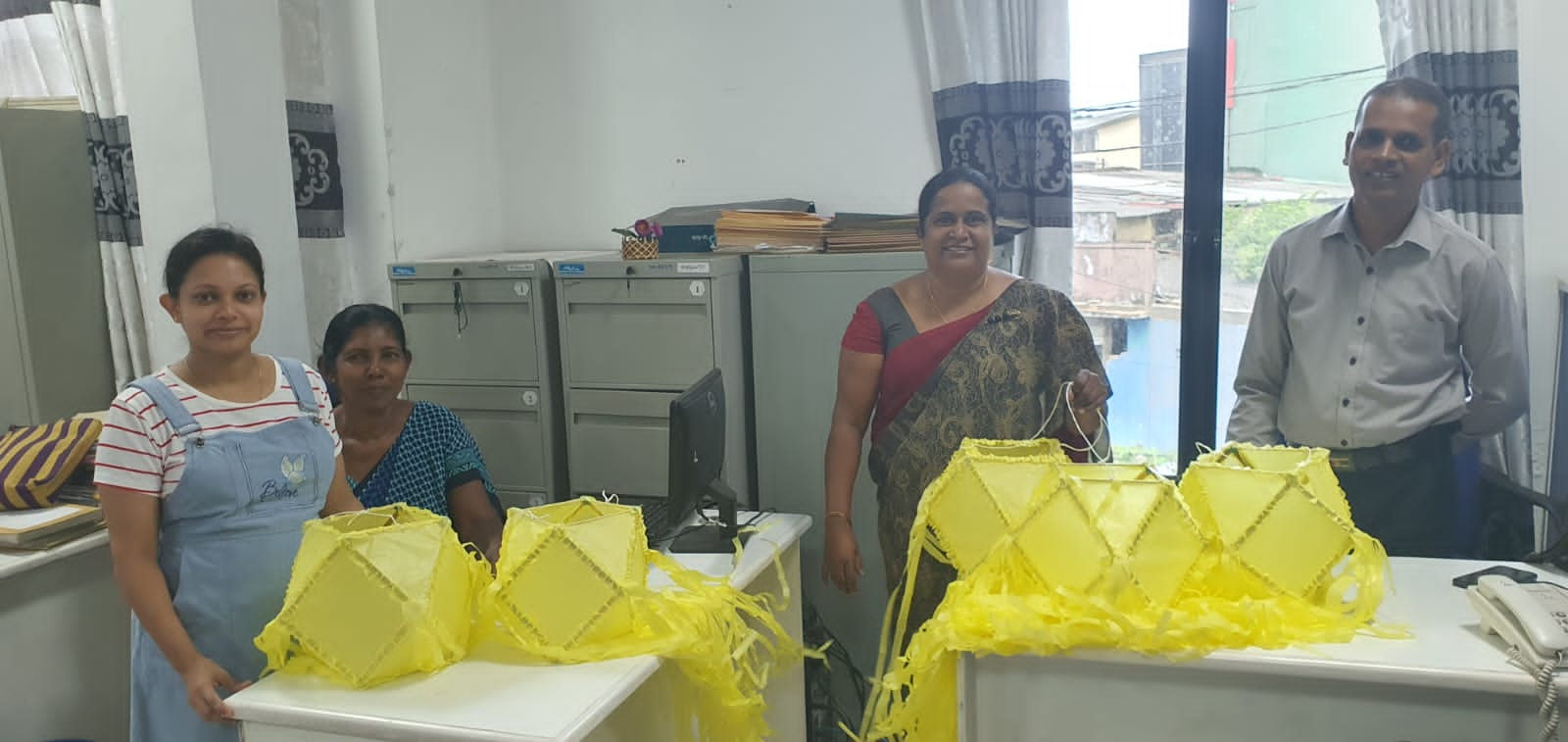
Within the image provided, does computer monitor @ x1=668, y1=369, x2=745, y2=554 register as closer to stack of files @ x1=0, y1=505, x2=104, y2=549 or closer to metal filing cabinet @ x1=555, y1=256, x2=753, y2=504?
metal filing cabinet @ x1=555, y1=256, x2=753, y2=504

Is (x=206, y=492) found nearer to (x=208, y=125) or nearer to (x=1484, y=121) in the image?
(x=208, y=125)

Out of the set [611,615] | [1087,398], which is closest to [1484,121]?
[1087,398]

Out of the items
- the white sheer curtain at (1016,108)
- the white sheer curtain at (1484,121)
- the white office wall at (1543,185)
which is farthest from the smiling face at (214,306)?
the white office wall at (1543,185)

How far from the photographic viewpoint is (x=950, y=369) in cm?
220

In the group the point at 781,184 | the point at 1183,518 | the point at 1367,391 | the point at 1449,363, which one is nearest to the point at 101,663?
the point at 781,184

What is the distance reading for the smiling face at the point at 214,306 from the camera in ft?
5.46

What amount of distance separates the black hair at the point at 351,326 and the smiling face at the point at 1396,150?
2.10 metres

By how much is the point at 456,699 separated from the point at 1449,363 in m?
2.02

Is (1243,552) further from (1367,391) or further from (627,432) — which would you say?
(627,432)

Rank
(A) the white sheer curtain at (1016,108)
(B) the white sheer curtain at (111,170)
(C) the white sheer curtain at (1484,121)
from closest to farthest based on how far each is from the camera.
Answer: (C) the white sheer curtain at (1484,121), (A) the white sheer curtain at (1016,108), (B) the white sheer curtain at (111,170)

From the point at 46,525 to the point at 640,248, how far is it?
4.90 feet

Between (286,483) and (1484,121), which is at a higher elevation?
(1484,121)

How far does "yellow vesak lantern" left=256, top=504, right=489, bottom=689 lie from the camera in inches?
57.8

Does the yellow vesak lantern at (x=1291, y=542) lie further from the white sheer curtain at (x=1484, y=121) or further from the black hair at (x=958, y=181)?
the white sheer curtain at (x=1484, y=121)
